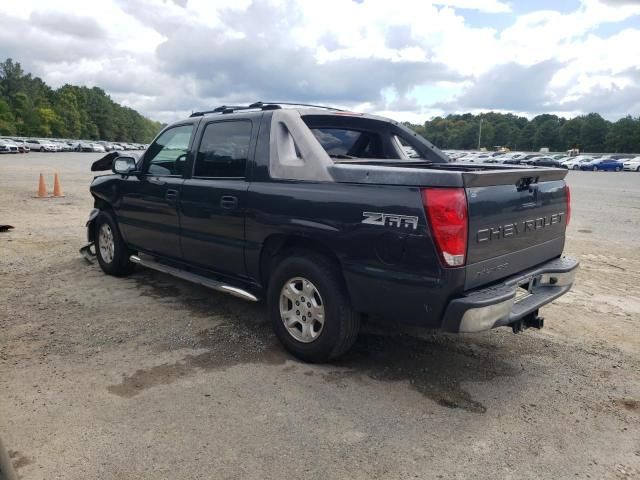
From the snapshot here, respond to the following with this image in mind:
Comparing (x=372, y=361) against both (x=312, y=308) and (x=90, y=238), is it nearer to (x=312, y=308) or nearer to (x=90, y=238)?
(x=312, y=308)

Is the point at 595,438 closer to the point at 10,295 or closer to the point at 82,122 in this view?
the point at 10,295

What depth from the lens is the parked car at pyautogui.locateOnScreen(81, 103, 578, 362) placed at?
3125mm

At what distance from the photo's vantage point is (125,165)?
568cm

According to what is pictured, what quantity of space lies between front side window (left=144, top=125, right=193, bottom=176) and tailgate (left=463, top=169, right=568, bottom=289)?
116 inches

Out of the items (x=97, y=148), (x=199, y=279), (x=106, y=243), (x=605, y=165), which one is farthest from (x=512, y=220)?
(x=97, y=148)

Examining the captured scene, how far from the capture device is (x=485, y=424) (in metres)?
3.14

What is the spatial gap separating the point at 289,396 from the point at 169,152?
2.97 meters

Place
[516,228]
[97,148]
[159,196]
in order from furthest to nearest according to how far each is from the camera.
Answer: [97,148]
[159,196]
[516,228]

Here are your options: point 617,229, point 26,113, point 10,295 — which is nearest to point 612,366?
point 10,295

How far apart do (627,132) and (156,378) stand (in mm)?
104099

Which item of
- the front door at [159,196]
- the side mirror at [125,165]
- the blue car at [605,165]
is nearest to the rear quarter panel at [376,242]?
the front door at [159,196]

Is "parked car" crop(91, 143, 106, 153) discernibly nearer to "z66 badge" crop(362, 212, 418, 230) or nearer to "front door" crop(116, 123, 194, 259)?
"front door" crop(116, 123, 194, 259)

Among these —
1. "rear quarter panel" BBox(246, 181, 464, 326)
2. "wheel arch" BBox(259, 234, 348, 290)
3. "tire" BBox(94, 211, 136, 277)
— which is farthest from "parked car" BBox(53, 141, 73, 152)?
"rear quarter panel" BBox(246, 181, 464, 326)

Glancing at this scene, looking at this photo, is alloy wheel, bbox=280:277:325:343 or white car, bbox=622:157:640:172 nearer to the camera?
alloy wheel, bbox=280:277:325:343
